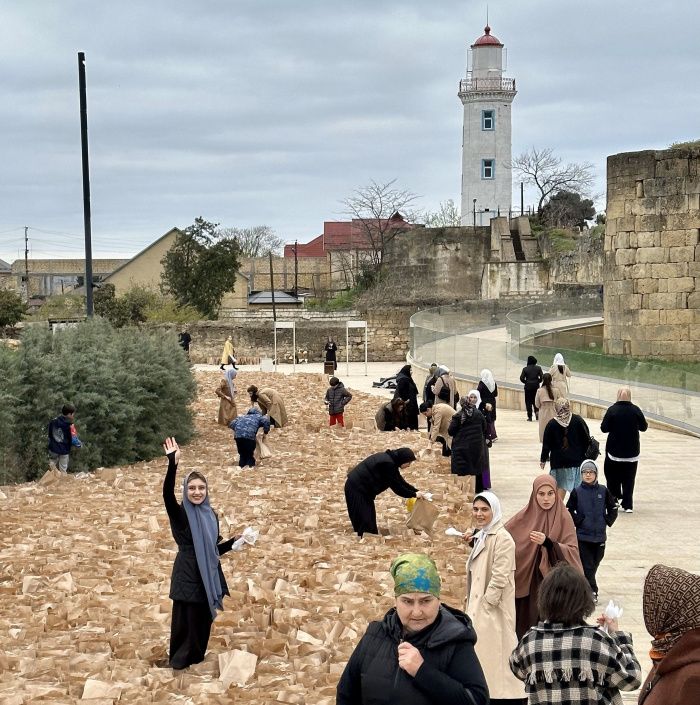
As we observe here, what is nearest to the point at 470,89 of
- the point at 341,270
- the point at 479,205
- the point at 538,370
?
the point at 479,205

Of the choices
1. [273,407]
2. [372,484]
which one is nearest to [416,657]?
[372,484]

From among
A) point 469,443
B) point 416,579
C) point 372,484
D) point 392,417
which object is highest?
point 416,579

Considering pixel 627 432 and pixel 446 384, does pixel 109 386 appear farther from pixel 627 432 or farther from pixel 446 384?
pixel 627 432

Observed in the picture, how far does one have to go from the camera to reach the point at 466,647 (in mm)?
4863

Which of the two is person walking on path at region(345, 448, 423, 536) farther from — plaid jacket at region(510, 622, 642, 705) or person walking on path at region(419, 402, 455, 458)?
plaid jacket at region(510, 622, 642, 705)

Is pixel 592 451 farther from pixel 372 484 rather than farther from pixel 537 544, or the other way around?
pixel 537 544

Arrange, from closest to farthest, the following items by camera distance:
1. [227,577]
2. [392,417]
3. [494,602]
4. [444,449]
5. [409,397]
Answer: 1. [494,602]
2. [227,577]
3. [444,449]
4. [392,417]
5. [409,397]

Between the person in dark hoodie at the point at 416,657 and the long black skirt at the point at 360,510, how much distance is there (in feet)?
24.7

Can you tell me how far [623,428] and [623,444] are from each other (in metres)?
0.18

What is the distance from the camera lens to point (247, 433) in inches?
709

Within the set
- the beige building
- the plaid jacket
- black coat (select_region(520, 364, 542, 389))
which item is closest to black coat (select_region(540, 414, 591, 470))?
the plaid jacket

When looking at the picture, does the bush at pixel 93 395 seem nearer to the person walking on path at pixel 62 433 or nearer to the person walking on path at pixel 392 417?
the person walking on path at pixel 62 433

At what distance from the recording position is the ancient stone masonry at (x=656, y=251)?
3094 cm

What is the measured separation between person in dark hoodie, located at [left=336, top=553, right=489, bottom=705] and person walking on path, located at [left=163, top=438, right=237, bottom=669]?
124 inches
